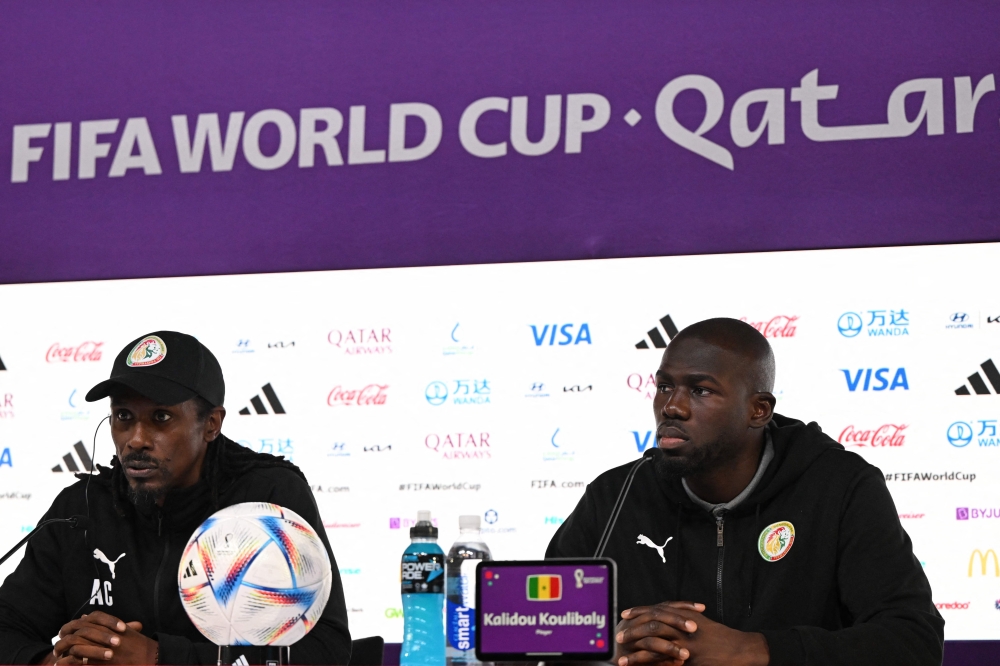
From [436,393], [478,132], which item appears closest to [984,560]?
[436,393]

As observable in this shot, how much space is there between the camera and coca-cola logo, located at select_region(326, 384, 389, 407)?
3920mm

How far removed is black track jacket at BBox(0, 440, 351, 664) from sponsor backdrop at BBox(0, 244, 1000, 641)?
1.41 meters

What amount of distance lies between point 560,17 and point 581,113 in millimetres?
361

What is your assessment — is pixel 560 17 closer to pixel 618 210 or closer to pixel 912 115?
pixel 618 210

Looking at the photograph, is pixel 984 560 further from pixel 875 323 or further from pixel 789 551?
pixel 789 551

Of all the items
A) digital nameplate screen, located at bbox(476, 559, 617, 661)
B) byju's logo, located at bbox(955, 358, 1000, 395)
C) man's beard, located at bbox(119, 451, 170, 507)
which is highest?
byju's logo, located at bbox(955, 358, 1000, 395)

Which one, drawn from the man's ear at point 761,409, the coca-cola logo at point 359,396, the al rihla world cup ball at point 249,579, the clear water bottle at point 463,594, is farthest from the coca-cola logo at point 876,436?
the al rihla world cup ball at point 249,579

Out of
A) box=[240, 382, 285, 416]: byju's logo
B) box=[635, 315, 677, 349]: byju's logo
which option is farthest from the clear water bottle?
box=[240, 382, 285, 416]: byju's logo

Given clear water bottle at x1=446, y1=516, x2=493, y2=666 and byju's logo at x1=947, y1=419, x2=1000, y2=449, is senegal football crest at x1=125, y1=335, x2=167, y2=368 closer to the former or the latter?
clear water bottle at x1=446, y1=516, x2=493, y2=666

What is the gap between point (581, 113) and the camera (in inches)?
158

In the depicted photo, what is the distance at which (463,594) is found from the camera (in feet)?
6.61

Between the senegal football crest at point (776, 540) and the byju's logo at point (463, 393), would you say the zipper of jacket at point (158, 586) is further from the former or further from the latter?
the byju's logo at point (463, 393)

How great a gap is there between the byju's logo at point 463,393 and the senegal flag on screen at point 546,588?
2.23m

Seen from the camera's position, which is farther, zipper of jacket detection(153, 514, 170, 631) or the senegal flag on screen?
zipper of jacket detection(153, 514, 170, 631)
